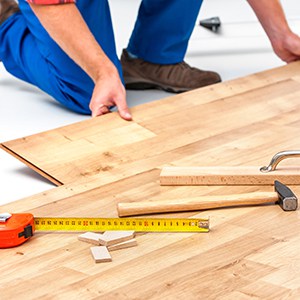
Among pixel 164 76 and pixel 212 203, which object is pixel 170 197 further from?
pixel 164 76

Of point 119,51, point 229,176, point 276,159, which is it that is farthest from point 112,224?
point 119,51

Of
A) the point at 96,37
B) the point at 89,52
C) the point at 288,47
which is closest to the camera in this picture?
the point at 89,52

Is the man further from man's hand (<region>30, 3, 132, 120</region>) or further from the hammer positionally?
the hammer

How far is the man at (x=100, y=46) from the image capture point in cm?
304

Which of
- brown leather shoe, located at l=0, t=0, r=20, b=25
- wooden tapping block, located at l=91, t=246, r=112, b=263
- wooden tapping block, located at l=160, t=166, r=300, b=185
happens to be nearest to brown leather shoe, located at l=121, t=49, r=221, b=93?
brown leather shoe, located at l=0, t=0, r=20, b=25

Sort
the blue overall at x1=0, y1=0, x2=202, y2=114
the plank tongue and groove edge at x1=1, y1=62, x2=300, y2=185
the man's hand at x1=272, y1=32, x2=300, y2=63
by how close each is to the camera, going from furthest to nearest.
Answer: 1. the man's hand at x1=272, y1=32, x2=300, y2=63
2. the blue overall at x1=0, y1=0, x2=202, y2=114
3. the plank tongue and groove edge at x1=1, y1=62, x2=300, y2=185

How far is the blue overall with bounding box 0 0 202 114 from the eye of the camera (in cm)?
343

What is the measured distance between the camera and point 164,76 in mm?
3764

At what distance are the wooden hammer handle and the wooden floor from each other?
23 mm

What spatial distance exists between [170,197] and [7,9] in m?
1.65

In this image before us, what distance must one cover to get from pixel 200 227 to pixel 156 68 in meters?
1.70

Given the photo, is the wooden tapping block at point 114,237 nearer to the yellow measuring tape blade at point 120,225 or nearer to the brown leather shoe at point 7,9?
the yellow measuring tape blade at point 120,225

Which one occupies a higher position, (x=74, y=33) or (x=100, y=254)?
(x=74, y=33)

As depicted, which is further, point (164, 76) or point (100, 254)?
point (164, 76)
